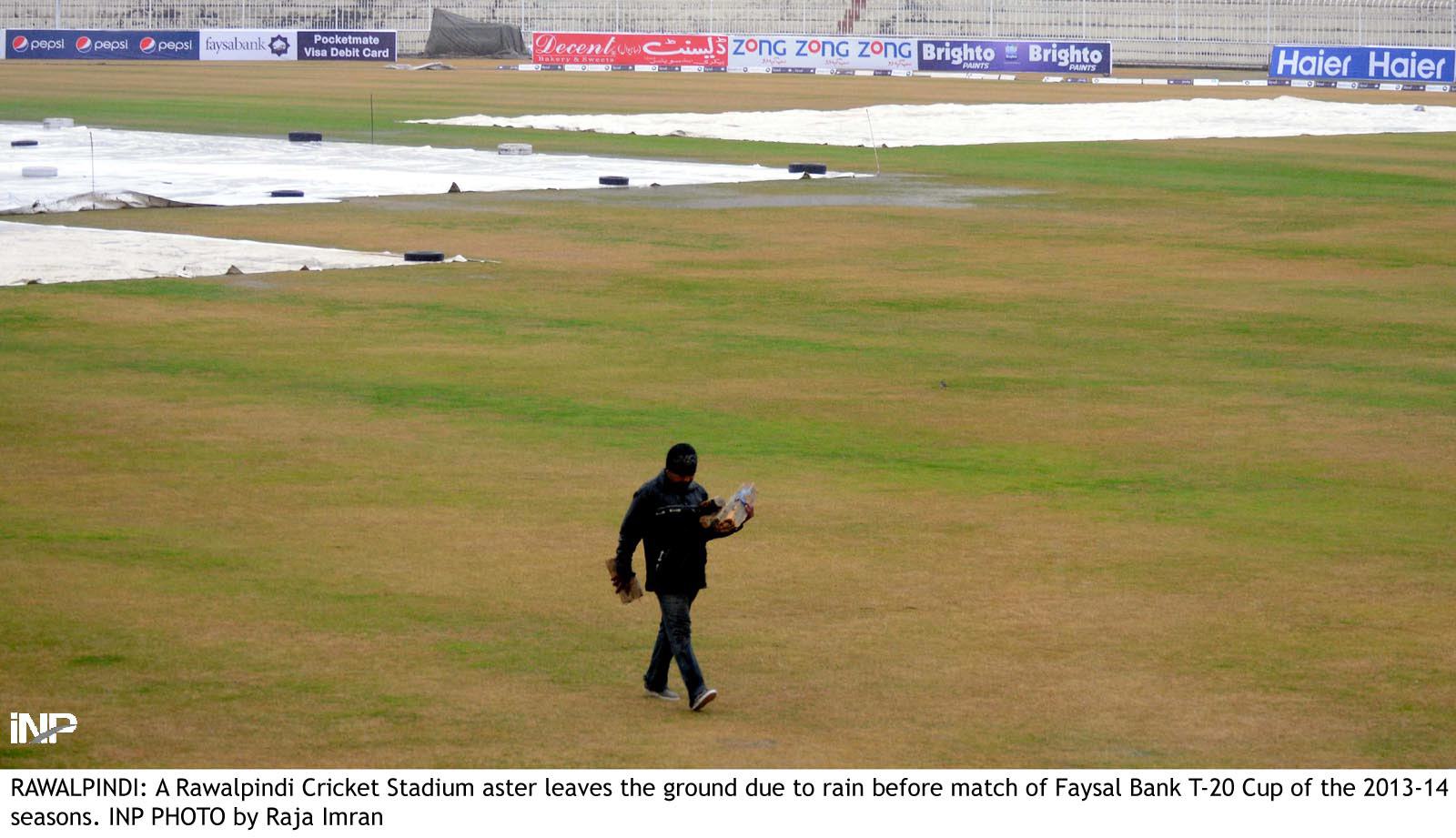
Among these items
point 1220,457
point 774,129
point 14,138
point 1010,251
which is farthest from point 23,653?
point 774,129

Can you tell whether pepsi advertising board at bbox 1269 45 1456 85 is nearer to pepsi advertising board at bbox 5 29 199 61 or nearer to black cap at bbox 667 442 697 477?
pepsi advertising board at bbox 5 29 199 61

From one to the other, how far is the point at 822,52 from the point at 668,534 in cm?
8483

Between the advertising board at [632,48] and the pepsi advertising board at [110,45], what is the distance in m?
16.2

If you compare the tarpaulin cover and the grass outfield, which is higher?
the tarpaulin cover

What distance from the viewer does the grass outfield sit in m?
10.4

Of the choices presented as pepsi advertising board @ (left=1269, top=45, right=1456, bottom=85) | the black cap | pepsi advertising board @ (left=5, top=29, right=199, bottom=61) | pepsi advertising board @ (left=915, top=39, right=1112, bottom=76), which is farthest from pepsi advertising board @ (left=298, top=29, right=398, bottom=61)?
the black cap

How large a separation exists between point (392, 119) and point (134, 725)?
1992 inches

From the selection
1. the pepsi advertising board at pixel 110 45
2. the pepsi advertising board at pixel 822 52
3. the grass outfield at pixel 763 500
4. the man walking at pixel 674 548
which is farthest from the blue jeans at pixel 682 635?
the pepsi advertising board at pixel 110 45

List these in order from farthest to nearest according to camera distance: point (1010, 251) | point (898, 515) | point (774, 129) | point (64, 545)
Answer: point (774, 129)
point (1010, 251)
point (898, 515)
point (64, 545)

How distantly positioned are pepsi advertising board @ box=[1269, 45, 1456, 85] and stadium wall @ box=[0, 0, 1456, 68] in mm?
3017

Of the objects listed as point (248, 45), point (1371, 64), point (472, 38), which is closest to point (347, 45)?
A: point (248, 45)

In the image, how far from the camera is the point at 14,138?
5100cm

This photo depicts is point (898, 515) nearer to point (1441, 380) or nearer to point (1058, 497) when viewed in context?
point (1058, 497)

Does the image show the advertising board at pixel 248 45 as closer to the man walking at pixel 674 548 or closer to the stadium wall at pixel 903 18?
the stadium wall at pixel 903 18
